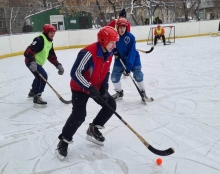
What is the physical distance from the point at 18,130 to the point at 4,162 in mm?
690

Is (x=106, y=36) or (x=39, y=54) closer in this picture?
(x=106, y=36)

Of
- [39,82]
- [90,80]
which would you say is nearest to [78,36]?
[39,82]

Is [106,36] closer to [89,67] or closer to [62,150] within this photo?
[89,67]

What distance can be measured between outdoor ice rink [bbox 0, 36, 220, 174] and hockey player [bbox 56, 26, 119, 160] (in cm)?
21

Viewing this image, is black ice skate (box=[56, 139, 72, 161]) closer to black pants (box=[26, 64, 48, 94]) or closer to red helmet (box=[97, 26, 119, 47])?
red helmet (box=[97, 26, 119, 47])

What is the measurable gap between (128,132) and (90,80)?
840mm

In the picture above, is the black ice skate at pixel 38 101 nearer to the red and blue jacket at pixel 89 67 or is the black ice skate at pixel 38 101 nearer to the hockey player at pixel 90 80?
the hockey player at pixel 90 80

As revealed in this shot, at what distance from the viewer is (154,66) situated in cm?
621

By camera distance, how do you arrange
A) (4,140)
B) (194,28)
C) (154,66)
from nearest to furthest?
(4,140) < (154,66) < (194,28)

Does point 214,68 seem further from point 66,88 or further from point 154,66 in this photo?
point 66,88

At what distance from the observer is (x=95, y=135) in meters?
2.43

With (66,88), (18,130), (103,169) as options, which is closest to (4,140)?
(18,130)

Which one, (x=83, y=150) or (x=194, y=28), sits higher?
(x=194, y=28)

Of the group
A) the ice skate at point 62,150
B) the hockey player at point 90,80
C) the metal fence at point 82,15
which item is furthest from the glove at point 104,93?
the metal fence at point 82,15
